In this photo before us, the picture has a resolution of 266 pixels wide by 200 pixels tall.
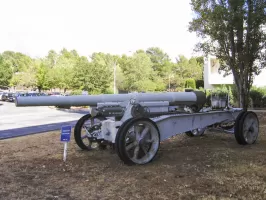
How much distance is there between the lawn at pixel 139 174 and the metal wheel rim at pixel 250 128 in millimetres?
252

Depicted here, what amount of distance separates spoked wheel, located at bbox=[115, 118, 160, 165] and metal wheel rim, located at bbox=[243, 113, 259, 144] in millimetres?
2778

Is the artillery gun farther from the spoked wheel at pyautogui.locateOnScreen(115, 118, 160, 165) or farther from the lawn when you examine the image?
the lawn

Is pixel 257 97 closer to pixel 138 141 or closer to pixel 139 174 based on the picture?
pixel 138 141

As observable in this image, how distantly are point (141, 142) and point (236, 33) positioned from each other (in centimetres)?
902

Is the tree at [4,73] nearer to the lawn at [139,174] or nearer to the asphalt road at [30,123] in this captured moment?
the asphalt road at [30,123]

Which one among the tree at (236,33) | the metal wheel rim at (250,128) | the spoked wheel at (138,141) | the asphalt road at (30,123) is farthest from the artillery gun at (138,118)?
the tree at (236,33)

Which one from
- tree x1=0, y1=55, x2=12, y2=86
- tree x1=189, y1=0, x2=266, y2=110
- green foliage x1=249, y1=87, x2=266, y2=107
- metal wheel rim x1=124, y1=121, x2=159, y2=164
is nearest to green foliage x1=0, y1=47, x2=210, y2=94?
tree x1=0, y1=55, x2=12, y2=86

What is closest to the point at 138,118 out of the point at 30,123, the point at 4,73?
the point at 30,123

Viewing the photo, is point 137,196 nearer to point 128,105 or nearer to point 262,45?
point 128,105

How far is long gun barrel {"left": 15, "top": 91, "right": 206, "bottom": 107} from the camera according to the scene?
5566mm

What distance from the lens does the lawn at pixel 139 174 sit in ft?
14.3

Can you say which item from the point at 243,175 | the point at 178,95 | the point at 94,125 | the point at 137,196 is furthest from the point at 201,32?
the point at 137,196

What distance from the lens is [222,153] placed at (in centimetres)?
678

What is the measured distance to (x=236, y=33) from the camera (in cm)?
1314
